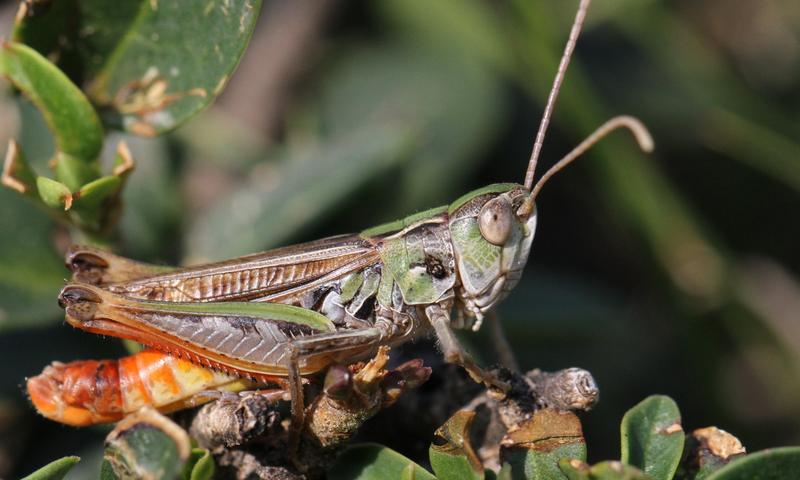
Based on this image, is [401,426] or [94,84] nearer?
[401,426]

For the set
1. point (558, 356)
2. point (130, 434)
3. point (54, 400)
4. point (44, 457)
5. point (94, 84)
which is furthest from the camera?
point (558, 356)

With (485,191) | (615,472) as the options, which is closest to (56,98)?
(485,191)

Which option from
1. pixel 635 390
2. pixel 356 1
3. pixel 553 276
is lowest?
pixel 635 390

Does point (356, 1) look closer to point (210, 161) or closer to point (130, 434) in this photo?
point (210, 161)

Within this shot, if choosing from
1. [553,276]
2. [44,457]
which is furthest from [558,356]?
[44,457]

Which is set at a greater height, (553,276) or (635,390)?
(553,276)

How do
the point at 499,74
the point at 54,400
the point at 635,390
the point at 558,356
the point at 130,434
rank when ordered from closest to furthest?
the point at 130,434
the point at 54,400
the point at 558,356
the point at 635,390
the point at 499,74

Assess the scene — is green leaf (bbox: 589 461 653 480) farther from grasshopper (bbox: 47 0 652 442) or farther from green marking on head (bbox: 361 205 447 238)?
green marking on head (bbox: 361 205 447 238)

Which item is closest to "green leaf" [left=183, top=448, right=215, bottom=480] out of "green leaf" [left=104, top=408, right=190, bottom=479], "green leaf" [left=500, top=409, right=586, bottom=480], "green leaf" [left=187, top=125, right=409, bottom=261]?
"green leaf" [left=104, top=408, right=190, bottom=479]
